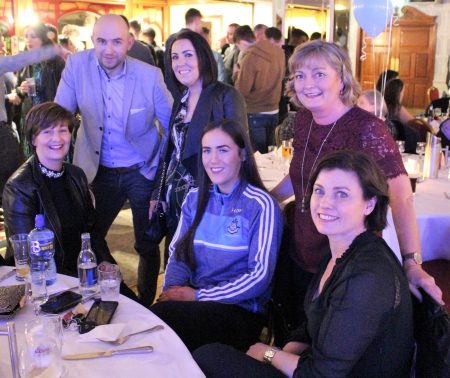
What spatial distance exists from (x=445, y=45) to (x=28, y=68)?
31.5 ft

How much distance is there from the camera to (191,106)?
8.64 feet

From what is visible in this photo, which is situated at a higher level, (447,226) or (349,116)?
(349,116)

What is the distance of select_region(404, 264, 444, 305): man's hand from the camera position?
1.45 meters

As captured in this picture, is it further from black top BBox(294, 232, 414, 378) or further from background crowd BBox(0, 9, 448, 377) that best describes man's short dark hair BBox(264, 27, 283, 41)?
black top BBox(294, 232, 414, 378)

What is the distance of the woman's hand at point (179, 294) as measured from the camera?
2.11 m

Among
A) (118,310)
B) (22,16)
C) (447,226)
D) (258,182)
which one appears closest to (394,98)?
(447,226)

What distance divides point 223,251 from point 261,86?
13.0ft

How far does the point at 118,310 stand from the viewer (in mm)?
1625

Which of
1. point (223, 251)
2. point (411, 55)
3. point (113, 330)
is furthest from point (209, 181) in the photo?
point (411, 55)

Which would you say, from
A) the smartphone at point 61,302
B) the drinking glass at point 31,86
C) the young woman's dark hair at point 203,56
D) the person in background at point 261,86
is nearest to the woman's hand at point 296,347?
the smartphone at point 61,302

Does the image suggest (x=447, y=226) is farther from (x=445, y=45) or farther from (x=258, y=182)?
(x=445, y=45)

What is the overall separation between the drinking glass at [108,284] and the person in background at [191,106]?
3.01ft

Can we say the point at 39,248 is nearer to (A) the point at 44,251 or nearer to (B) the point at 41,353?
(A) the point at 44,251

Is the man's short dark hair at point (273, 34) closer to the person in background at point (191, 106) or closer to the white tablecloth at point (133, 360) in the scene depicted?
the person in background at point (191, 106)
